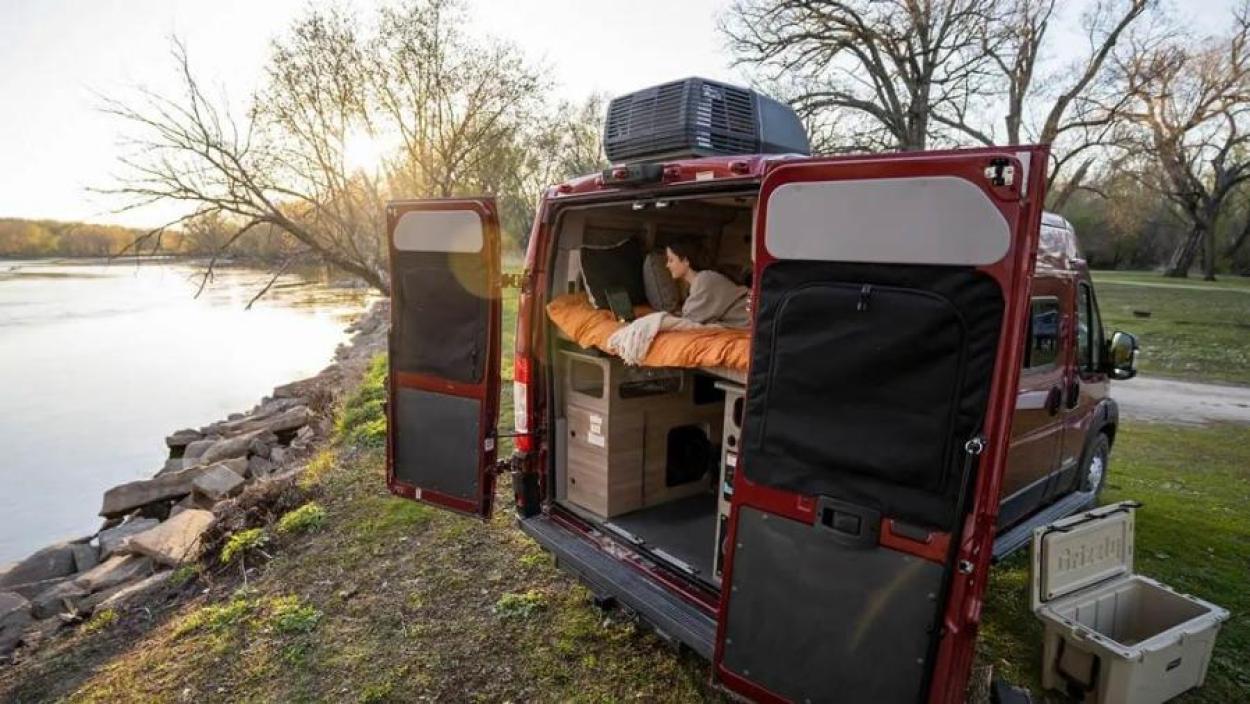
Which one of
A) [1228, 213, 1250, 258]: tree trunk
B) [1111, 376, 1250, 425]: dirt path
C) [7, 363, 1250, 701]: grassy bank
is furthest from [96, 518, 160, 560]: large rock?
[1228, 213, 1250, 258]: tree trunk

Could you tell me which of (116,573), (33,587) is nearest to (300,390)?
(33,587)

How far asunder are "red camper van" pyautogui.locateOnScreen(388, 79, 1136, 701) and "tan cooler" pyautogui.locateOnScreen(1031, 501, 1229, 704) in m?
0.43

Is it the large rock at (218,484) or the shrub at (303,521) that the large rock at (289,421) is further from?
the shrub at (303,521)

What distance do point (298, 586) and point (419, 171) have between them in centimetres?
1165

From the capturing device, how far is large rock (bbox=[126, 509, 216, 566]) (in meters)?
5.57

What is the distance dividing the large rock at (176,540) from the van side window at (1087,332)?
6.62 metres

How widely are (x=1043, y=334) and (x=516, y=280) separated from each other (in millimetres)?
3064

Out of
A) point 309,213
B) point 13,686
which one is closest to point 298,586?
point 13,686

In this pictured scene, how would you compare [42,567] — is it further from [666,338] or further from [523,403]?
[666,338]

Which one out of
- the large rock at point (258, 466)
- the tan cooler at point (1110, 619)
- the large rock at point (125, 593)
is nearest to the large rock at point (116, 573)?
the large rock at point (125, 593)

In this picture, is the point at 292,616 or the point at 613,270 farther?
the point at 613,270

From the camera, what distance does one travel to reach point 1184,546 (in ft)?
15.2

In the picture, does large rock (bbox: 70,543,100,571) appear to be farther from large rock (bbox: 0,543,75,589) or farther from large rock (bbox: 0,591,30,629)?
large rock (bbox: 0,591,30,629)

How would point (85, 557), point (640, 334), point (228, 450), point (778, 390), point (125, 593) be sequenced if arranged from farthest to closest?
1. point (228, 450)
2. point (85, 557)
3. point (125, 593)
4. point (640, 334)
5. point (778, 390)
